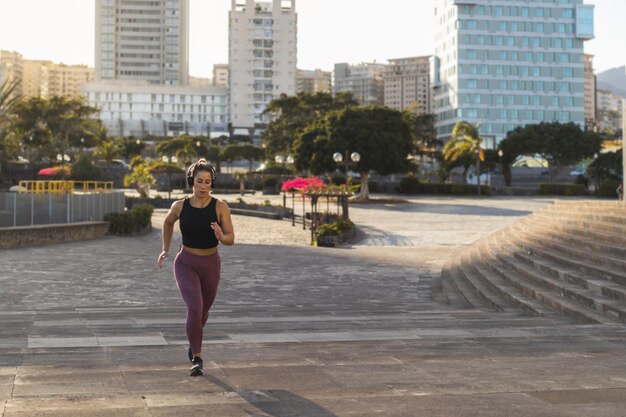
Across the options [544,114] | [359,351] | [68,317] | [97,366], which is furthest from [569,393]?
[544,114]

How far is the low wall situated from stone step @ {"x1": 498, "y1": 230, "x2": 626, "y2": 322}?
45.8 feet

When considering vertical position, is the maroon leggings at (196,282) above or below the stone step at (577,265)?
above

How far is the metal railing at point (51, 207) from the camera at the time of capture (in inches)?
886

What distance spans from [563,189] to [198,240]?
64.4m

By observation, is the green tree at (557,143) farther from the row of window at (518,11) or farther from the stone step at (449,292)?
the stone step at (449,292)

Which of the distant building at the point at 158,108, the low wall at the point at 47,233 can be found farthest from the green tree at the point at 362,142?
the distant building at the point at 158,108

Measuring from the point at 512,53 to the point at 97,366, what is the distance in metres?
128

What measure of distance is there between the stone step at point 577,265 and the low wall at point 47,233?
14.5 meters

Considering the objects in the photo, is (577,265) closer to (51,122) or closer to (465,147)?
(465,147)

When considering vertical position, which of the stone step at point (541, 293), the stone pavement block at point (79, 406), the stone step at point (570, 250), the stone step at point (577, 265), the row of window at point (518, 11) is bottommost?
the stone step at point (541, 293)

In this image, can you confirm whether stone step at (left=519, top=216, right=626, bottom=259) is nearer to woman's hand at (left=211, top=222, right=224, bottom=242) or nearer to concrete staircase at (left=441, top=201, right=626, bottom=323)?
concrete staircase at (left=441, top=201, right=626, bottom=323)

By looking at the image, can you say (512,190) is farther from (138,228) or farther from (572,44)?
(572,44)

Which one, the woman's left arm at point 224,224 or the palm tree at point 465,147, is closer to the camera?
the woman's left arm at point 224,224

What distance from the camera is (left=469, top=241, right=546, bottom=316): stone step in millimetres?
9906
